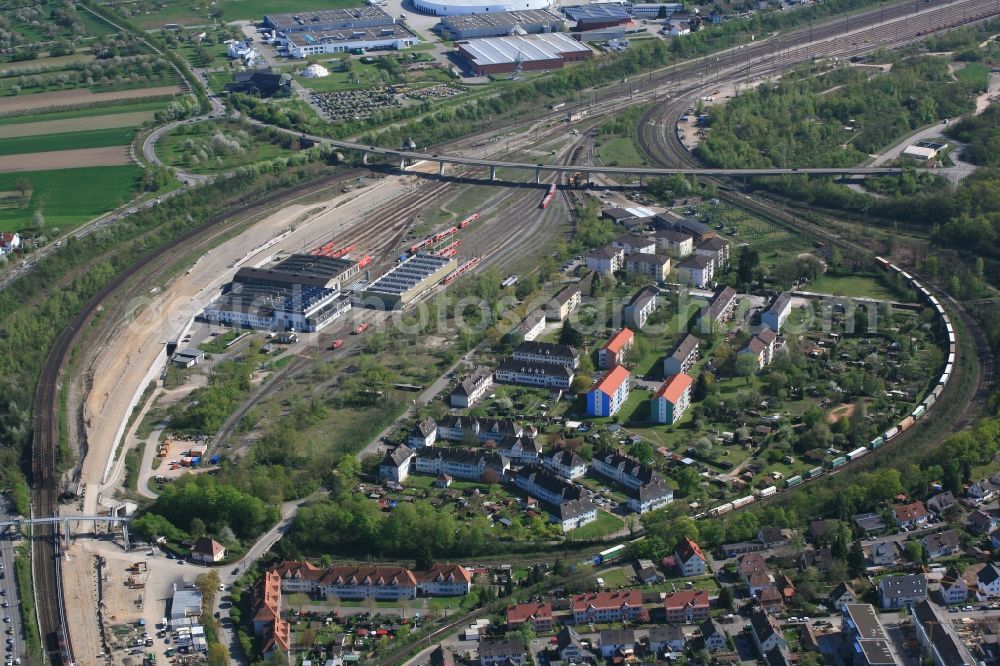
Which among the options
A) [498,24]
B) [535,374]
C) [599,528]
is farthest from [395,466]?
[498,24]

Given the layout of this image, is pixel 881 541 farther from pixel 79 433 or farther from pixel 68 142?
pixel 68 142

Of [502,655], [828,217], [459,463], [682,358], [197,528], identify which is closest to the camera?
[502,655]

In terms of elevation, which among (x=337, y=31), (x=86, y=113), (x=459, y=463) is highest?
(x=337, y=31)

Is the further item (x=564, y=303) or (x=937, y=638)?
(x=564, y=303)

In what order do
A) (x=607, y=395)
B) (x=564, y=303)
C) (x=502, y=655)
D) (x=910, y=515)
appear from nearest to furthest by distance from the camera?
(x=502, y=655)
(x=910, y=515)
(x=607, y=395)
(x=564, y=303)

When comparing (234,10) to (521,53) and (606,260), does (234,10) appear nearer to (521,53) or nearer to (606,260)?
(521,53)

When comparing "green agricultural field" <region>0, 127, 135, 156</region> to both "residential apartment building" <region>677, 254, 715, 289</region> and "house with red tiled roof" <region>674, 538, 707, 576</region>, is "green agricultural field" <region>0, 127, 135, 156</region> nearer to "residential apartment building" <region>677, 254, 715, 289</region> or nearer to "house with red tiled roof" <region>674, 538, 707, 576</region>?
"residential apartment building" <region>677, 254, 715, 289</region>
